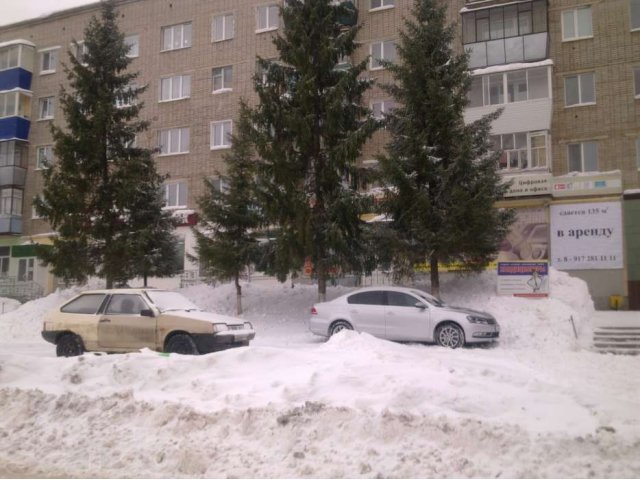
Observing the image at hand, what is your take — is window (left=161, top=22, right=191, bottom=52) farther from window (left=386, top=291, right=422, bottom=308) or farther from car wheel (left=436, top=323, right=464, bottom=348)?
car wheel (left=436, top=323, right=464, bottom=348)

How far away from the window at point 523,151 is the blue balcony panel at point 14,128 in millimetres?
27959

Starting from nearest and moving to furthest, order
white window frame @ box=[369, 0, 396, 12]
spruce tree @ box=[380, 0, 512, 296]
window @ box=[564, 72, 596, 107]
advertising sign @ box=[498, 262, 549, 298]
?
spruce tree @ box=[380, 0, 512, 296] → advertising sign @ box=[498, 262, 549, 298] → window @ box=[564, 72, 596, 107] → white window frame @ box=[369, 0, 396, 12]

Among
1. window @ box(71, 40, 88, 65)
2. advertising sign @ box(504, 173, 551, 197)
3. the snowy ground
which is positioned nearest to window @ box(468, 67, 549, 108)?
advertising sign @ box(504, 173, 551, 197)

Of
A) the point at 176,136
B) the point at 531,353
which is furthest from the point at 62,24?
the point at 531,353

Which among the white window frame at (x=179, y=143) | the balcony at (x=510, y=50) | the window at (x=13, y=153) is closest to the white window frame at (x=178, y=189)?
the white window frame at (x=179, y=143)

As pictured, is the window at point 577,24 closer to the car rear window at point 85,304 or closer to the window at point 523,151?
the window at point 523,151

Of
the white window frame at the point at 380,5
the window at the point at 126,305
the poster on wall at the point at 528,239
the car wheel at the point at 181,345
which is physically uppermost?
the white window frame at the point at 380,5

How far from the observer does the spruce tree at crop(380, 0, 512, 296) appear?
1591 centimetres

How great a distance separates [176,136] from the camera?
3180 centimetres

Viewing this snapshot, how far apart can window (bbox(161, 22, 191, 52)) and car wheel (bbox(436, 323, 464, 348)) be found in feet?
82.2

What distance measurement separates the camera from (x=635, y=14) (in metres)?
24.4

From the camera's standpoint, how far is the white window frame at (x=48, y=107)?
118 feet

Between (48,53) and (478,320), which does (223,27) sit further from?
(478,320)

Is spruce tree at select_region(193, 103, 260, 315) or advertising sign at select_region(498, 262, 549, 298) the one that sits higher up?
spruce tree at select_region(193, 103, 260, 315)
